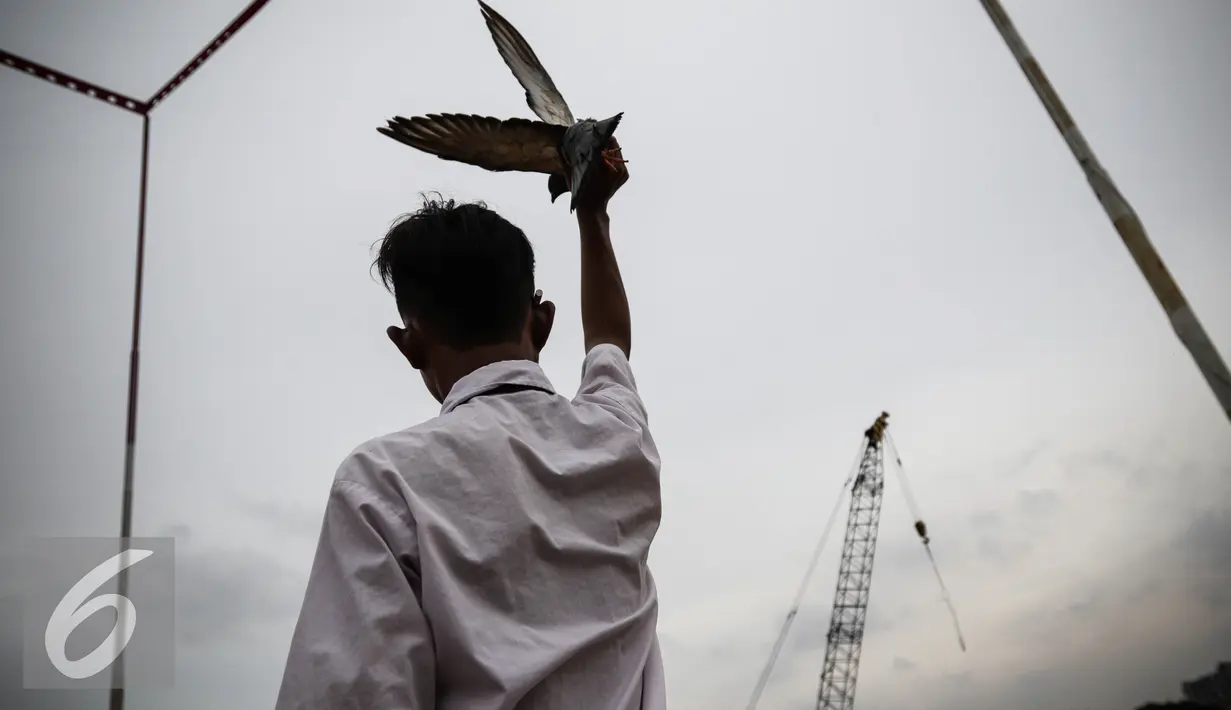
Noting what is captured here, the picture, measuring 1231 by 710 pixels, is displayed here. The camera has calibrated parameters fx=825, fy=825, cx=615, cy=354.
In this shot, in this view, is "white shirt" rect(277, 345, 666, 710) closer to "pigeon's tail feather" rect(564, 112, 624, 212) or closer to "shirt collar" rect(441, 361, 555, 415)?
"shirt collar" rect(441, 361, 555, 415)

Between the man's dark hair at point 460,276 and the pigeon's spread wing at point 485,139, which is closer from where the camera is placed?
the man's dark hair at point 460,276

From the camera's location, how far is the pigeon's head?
216 cm

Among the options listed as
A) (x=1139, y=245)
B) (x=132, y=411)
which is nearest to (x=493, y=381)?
(x=1139, y=245)

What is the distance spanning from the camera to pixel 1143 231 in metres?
2.15

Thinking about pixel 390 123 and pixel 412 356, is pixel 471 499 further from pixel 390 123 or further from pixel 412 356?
pixel 390 123

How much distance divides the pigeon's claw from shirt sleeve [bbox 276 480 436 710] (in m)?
1.07

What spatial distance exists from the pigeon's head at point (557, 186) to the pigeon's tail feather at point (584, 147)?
108mm

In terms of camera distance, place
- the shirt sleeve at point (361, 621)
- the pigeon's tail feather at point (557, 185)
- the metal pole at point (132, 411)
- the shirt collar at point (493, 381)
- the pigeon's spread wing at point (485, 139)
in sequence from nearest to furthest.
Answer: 1. the shirt sleeve at point (361, 621)
2. the shirt collar at point (493, 381)
3. the pigeon's spread wing at point (485, 139)
4. the pigeon's tail feather at point (557, 185)
5. the metal pole at point (132, 411)

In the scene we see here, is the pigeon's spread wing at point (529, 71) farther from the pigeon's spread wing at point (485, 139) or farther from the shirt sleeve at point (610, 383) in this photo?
the shirt sleeve at point (610, 383)

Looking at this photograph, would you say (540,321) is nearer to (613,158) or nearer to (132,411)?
(613,158)

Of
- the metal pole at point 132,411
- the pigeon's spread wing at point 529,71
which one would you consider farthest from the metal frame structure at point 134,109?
the pigeon's spread wing at point 529,71

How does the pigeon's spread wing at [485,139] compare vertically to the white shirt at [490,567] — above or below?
above

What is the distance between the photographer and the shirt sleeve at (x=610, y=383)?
5.27 ft

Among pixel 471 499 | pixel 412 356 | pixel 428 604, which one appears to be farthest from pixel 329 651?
pixel 412 356
